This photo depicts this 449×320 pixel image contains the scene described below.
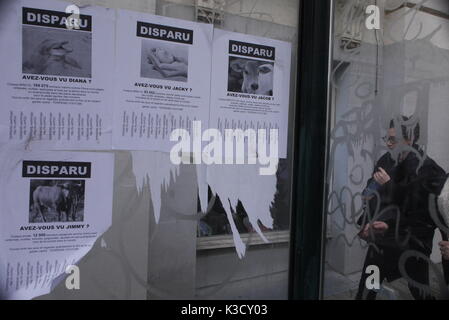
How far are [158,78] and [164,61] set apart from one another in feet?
0.24

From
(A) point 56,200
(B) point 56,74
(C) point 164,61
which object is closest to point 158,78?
(C) point 164,61

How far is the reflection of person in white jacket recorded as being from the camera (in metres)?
1.46

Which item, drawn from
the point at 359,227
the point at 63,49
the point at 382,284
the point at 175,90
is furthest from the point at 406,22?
the point at 63,49

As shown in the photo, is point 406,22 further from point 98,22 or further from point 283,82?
point 98,22

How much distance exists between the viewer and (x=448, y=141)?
151cm

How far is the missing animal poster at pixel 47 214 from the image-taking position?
1.35 metres

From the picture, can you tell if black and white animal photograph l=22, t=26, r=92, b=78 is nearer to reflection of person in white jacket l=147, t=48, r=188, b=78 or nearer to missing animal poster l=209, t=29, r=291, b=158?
reflection of person in white jacket l=147, t=48, r=188, b=78

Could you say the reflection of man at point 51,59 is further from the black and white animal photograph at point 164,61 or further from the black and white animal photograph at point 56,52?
the black and white animal photograph at point 164,61

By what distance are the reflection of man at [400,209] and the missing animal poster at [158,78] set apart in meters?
0.83

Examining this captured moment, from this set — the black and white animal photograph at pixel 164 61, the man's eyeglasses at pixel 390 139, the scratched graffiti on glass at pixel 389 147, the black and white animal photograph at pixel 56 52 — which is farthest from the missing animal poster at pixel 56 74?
the man's eyeglasses at pixel 390 139

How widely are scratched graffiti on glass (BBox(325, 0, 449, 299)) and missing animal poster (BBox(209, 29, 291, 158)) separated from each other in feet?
0.77

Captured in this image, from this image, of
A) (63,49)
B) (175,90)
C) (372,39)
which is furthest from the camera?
(372,39)

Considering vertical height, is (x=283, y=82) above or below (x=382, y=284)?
above

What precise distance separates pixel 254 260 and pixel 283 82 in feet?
2.78
